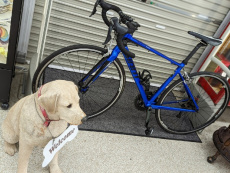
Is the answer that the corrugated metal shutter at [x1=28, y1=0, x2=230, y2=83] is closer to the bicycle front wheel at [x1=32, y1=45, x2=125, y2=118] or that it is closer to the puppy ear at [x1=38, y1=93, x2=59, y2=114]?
the bicycle front wheel at [x1=32, y1=45, x2=125, y2=118]

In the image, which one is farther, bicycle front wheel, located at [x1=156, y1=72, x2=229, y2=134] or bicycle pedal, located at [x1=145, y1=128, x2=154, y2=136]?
bicycle front wheel, located at [x1=156, y1=72, x2=229, y2=134]

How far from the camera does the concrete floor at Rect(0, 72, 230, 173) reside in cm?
210

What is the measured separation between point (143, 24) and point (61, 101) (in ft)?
7.14

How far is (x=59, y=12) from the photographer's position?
2.91m

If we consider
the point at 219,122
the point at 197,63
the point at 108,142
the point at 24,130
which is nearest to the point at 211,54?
the point at 197,63

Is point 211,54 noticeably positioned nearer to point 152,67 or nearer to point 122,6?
point 152,67

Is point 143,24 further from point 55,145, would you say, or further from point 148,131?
point 55,145

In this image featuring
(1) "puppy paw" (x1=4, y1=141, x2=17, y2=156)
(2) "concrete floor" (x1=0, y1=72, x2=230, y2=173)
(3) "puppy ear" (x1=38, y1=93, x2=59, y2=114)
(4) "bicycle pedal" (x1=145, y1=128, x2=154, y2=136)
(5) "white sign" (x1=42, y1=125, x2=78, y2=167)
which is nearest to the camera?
(3) "puppy ear" (x1=38, y1=93, x2=59, y2=114)

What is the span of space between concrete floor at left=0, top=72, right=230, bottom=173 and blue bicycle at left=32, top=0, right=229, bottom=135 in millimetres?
228

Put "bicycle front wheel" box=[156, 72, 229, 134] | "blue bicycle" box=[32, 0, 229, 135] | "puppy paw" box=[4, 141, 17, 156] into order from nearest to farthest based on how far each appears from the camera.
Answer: "puppy paw" box=[4, 141, 17, 156]
"blue bicycle" box=[32, 0, 229, 135]
"bicycle front wheel" box=[156, 72, 229, 134]

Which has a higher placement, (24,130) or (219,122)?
(24,130)

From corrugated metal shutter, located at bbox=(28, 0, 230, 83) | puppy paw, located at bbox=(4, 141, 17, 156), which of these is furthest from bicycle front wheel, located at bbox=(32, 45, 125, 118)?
puppy paw, located at bbox=(4, 141, 17, 156)

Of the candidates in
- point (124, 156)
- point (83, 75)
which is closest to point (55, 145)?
point (124, 156)

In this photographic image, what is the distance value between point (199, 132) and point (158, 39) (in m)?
1.46
